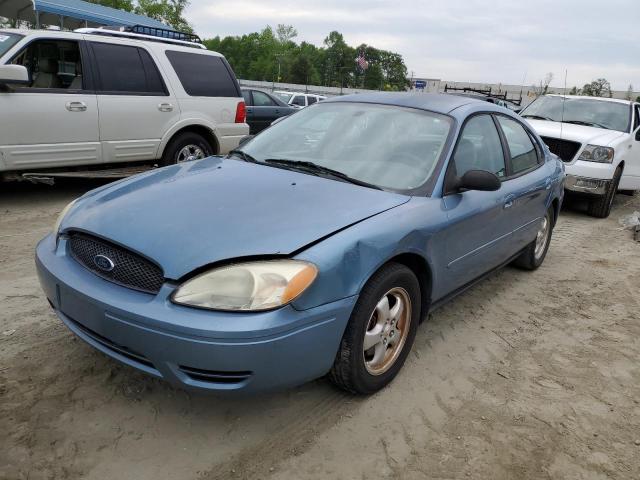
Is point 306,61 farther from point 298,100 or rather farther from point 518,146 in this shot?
point 518,146

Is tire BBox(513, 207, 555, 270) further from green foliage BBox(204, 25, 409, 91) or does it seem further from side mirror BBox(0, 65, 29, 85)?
green foliage BBox(204, 25, 409, 91)

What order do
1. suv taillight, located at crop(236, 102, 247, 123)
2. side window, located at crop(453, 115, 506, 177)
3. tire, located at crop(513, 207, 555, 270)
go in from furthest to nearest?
suv taillight, located at crop(236, 102, 247, 123) < tire, located at crop(513, 207, 555, 270) < side window, located at crop(453, 115, 506, 177)

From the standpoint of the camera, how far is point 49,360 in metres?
2.85

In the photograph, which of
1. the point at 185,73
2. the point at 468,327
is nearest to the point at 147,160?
the point at 185,73

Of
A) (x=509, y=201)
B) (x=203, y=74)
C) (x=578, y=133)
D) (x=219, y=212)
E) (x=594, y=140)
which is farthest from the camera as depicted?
(x=578, y=133)

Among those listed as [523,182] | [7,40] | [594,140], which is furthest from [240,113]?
[594,140]

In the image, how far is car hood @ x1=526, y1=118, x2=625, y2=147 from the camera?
7648 mm

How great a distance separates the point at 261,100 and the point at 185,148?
6.14 meters

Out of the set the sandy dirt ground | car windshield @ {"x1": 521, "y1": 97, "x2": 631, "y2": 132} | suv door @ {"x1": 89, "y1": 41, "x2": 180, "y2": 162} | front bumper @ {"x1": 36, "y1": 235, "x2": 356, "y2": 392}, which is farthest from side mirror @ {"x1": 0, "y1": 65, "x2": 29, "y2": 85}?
car windshield @ {"x1": 521, "y1": 97, "x2": 631, "y2": 132}

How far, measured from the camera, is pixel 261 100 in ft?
41.9

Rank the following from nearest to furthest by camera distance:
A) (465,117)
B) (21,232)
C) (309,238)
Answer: (309,238), (465,117), (21,232)

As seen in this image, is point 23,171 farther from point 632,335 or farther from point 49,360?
point 632,335

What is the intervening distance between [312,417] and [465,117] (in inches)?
84.8

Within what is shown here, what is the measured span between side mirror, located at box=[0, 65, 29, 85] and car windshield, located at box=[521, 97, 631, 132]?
7.49 meters
